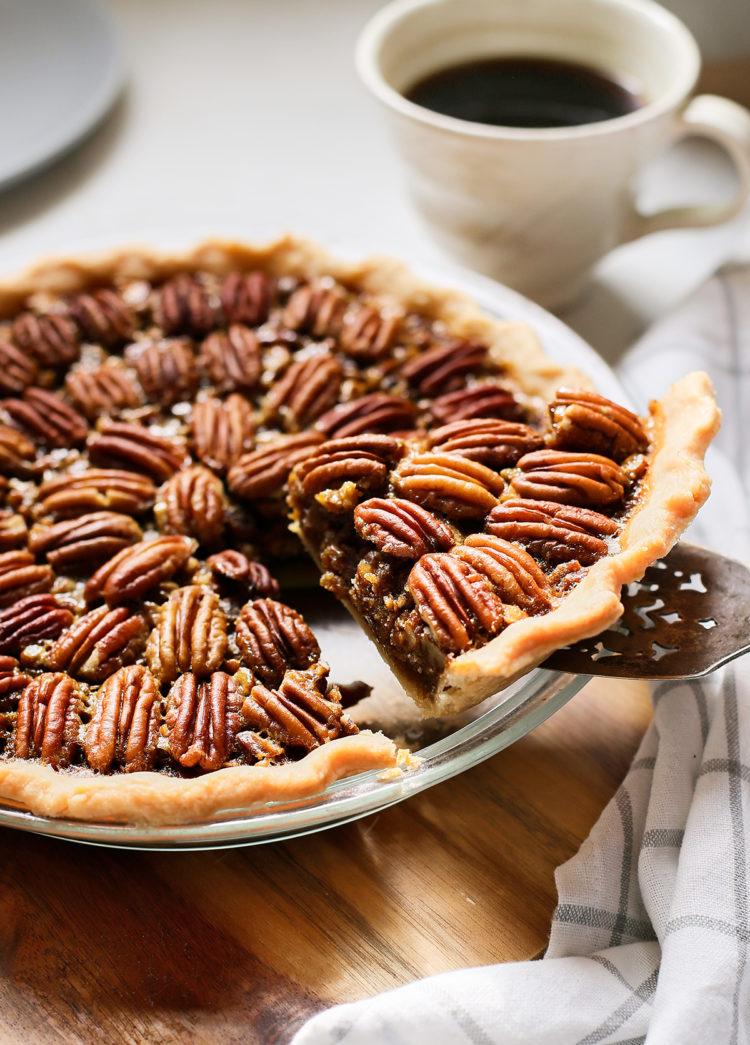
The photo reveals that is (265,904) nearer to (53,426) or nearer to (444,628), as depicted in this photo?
(444,628)

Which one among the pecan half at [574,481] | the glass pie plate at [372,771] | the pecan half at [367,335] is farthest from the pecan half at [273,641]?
the pecan half at [367,335]

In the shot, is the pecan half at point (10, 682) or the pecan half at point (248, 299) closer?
the pecan half at point (10, 682)

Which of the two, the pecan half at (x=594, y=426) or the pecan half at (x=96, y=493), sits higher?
the pecan half at (x=96, y=493)

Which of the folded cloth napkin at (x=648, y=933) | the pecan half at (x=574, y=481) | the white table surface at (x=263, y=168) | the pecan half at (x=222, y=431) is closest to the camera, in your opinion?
the folded cloth napkin at (x=648, y=933)

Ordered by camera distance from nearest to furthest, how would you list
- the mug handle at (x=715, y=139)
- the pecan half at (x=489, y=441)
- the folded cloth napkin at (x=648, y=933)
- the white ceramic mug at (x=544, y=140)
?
the folded cloth napkin at (x=648, y=933), the pecan half at (x=489, y=441), the white ceramic mug at (x=544, y=140), the mug handle at (x=715, y=139)

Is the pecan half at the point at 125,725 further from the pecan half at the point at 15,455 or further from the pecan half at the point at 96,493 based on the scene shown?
the pecan half at the point at 15,455

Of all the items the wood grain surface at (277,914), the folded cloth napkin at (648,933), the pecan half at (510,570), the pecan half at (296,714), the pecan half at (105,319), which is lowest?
the folded cloth napkin at (648,933)

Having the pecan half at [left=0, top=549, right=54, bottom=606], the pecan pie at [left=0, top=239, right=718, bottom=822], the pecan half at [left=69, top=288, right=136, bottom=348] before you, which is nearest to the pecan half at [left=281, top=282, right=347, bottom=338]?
the pecan pie at [left=0, top=239, right=718, bottom=822]
